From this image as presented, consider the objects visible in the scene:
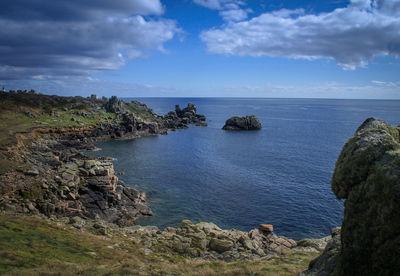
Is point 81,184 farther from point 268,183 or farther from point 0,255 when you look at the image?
point 268,183

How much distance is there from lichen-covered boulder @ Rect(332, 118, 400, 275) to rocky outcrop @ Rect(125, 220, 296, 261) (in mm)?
16313

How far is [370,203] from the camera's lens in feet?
40.5

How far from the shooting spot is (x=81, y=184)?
41.0 meters

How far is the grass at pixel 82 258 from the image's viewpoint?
1661 centimetres

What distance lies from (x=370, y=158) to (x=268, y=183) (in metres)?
46.9

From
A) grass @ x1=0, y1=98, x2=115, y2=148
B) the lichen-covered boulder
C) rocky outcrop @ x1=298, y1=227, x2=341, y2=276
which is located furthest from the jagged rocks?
the lichen-covered boulder

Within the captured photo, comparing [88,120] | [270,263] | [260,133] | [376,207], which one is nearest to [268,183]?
[270,263]

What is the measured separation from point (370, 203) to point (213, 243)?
2086 centimetres

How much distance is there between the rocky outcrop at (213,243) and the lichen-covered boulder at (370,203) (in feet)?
53.5

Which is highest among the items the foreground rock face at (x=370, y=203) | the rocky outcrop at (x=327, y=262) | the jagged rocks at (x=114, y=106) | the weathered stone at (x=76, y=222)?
the jagged rocks at (x=114, y=106)

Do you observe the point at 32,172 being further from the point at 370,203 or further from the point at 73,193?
the point at 370,203

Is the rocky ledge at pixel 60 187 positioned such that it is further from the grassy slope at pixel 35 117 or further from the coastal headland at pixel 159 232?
the grassy slope at pixel 35 117

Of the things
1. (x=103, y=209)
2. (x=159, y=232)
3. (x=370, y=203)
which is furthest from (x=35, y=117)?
(x=370, y=203)

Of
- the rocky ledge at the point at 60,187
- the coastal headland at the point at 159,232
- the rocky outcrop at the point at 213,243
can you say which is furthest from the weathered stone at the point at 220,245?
the rocky ledge at the point at 60,187
